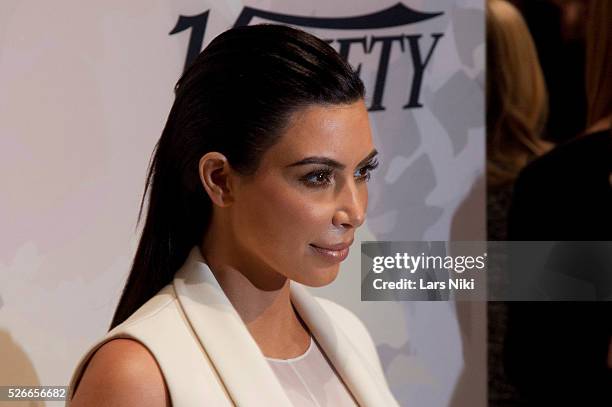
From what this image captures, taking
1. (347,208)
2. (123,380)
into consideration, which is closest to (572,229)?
(347,208)

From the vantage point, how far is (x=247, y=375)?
1442 millimetres

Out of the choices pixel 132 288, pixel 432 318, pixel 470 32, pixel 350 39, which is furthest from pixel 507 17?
pixel 132 288

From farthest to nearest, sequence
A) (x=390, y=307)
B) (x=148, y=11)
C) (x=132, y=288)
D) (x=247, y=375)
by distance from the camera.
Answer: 1. (x=390, y=307)
2. (x=148, y=11)
3. (x=132, y=288)
4. (x=247, y=375)

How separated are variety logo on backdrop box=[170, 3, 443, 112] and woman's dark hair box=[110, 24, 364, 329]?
63 centimetres

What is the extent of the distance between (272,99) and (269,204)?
152mm

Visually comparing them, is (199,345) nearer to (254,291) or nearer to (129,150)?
(254,291)

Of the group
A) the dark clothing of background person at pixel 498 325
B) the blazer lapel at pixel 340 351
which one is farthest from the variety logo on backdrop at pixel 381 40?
the blazer lapel at pixel 340 351

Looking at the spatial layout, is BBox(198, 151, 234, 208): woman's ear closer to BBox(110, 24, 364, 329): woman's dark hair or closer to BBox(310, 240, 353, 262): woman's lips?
BBox(110, 24, 364, 329): woman's dark hair

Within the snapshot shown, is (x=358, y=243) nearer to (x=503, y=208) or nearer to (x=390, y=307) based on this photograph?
(x=390, y=307)

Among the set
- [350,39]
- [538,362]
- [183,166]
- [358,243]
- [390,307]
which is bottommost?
[538,362]

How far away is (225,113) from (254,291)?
11.2 inches

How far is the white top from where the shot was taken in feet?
5.12

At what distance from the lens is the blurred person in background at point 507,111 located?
2.23 m

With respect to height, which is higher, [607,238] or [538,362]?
[607,238]
